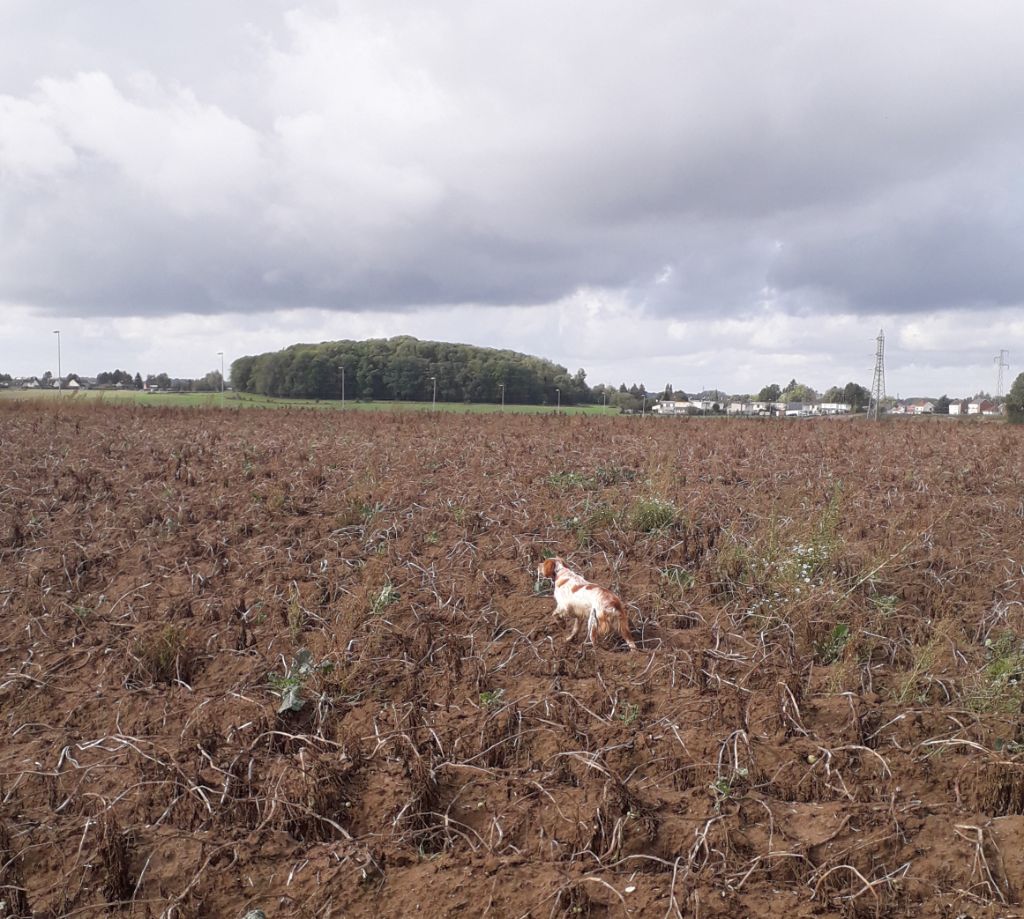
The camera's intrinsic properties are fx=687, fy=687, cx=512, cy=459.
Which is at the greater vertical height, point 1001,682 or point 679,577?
point 679,577

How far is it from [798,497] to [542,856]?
5.98 metres

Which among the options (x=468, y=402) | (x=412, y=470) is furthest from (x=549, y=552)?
(x=468, y=402)

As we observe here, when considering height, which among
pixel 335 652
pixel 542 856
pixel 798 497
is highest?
pixel 798 497

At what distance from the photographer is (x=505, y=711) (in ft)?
11.4

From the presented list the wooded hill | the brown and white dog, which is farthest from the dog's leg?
the wooded hill

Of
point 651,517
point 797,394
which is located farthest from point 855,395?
point 651,517

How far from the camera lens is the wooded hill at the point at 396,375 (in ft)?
164

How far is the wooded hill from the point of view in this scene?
50.1 m

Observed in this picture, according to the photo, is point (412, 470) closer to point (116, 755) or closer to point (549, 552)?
point (549, 552)

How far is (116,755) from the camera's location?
3332 mm

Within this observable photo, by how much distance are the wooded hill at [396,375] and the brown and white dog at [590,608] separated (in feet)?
151

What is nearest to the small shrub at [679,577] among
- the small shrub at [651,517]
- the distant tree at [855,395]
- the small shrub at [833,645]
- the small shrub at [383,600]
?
the small shrub at [651,517]

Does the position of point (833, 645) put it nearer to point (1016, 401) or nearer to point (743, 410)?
point (1016, 401)

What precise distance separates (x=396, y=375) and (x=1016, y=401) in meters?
38.0
